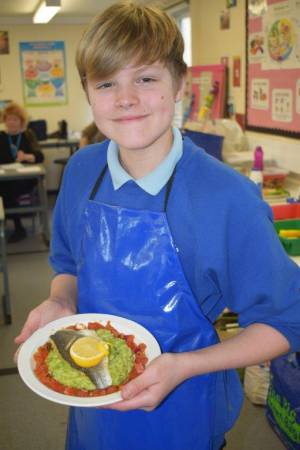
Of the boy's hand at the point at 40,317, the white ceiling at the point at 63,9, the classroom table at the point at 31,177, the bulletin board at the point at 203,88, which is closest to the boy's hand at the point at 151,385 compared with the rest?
the boy's hand at the point at 40,317

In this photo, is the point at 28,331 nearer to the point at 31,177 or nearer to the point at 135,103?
the point at 135,103

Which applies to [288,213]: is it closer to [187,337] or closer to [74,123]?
[187,337]

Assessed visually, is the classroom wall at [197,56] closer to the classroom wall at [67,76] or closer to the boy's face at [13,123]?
the classroom wall at [67,76]

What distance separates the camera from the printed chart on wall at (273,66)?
2.42m

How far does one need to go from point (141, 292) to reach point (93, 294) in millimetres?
123

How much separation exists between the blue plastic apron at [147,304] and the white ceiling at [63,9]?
3.74 metres

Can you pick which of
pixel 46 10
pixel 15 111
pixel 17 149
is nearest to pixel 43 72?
pixel 46 10

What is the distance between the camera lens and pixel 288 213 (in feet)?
6.75

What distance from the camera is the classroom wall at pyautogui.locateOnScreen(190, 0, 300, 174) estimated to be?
252 centimetres

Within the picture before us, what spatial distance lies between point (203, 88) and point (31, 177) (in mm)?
1821

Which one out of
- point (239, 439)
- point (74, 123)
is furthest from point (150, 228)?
point (74, 123)

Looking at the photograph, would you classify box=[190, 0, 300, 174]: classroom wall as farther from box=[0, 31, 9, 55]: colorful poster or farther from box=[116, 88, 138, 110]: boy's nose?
box=[0, 31, 9, 55]: colorful poster

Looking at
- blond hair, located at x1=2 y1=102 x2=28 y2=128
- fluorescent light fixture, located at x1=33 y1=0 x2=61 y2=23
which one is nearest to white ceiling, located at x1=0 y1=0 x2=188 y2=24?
fluorescent light fixture, located at x1=33 y1=0 x2=61 y2=23

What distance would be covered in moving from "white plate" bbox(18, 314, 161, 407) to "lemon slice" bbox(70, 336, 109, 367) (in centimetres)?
4
